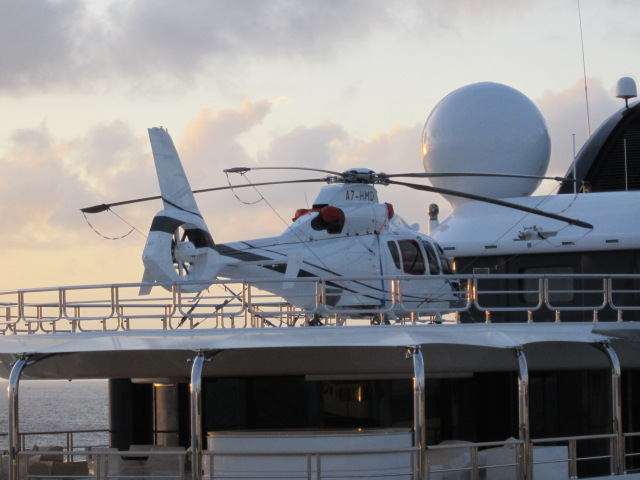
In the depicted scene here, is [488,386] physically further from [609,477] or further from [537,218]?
[537,218]

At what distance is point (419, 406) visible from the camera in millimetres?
16328

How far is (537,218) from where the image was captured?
1032 inches

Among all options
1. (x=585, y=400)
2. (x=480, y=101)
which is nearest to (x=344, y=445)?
(x=585, y=400)

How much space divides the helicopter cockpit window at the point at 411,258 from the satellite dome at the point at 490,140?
566cm

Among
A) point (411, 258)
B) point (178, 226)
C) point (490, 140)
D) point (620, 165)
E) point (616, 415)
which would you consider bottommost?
point (616, 415)

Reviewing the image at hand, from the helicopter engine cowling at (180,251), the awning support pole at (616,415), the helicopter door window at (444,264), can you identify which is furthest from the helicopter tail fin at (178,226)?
the awning support pole at (616,415)

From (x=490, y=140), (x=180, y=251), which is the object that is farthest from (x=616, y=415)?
(x=490, y=140)

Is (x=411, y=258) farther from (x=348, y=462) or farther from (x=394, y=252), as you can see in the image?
(x=348, y=462)

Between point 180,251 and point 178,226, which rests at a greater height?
point 178,226

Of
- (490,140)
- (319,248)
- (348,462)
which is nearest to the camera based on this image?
(348,462)

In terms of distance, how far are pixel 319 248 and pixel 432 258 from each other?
2.52m

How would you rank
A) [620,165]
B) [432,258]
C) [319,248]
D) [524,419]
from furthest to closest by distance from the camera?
[620,165], [432,258], [319,248], [524,419]

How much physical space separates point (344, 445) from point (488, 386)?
18.5 feet

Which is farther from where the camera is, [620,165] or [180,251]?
[620,165]
